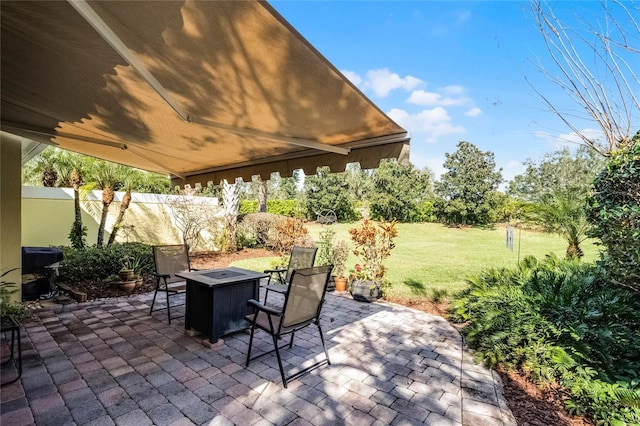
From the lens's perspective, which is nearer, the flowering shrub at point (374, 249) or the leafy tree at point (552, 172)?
the flowering shrub at point (374, 249)

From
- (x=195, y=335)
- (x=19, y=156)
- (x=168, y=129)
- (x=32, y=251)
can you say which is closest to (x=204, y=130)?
(x=168, y=129)

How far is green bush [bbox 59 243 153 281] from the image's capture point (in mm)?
8047

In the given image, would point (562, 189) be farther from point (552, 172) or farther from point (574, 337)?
point (552, 172)

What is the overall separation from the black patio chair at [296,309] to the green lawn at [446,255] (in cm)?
482

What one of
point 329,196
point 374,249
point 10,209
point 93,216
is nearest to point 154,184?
point 93,216

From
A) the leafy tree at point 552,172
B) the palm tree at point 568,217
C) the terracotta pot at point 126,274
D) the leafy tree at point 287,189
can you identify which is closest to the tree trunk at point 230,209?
the terracotta pot at point 126,274

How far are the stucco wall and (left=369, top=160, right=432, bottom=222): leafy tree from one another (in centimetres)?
1717

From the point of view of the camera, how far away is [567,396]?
12.2 ft

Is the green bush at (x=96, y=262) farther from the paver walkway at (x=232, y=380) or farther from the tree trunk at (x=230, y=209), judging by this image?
the tree trunk at (x=230, y=209)

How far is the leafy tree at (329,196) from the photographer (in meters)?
29.9

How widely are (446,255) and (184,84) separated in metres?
15.1

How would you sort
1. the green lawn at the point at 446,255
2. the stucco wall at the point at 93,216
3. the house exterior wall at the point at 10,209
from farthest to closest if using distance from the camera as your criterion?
the stucco wall at the point at 93,216 < the green lawn at the point at 446,255 < the house exterior wall at the point at 10,209

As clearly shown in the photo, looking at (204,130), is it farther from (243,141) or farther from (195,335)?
(195,335)

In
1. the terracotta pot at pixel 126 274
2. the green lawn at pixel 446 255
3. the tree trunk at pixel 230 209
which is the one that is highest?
the tree trunk at pixel 230 209
